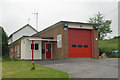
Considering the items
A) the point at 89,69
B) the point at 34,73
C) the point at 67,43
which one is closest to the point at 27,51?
the point at 67,43

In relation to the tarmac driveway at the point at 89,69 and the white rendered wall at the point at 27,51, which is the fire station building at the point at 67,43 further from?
the tarmac driveway at the point at 89,69

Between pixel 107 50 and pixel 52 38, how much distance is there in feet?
25.5

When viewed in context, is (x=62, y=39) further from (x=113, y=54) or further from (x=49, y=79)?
(x=49, y=79)

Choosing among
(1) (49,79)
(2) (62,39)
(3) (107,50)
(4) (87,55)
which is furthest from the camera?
(3) (107,50)

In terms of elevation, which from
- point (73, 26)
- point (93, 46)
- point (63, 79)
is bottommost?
point (63, 79)

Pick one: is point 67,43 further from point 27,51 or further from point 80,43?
point 27,51

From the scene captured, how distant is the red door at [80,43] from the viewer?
20.2m

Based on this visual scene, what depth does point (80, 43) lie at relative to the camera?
68.0 ft

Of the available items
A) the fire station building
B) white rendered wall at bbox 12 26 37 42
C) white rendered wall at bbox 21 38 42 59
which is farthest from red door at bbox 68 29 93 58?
white rendered wall at bbox 12 26 37 42

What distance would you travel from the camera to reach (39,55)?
2262 cm

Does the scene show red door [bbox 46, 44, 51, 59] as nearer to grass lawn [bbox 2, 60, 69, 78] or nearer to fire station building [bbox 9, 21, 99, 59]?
fire station building [bbox 9, 21, 99, 59]

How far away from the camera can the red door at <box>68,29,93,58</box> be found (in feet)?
66.4

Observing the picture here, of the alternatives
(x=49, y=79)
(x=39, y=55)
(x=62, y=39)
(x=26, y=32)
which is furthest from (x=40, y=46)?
(x=26, y=32)

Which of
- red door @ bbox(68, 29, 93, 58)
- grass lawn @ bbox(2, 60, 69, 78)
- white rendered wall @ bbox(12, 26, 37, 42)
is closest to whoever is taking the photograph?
grass lawn @ bbox(2, 60, 69, 78)
